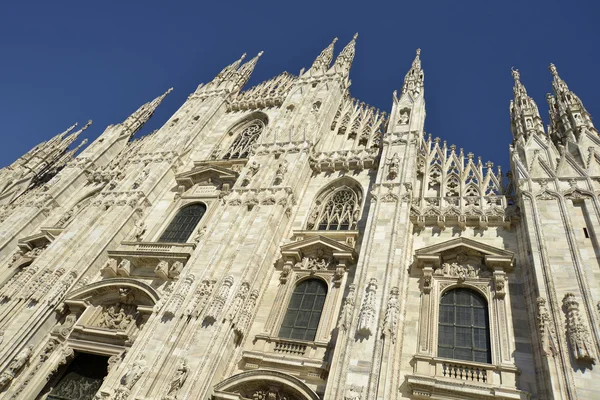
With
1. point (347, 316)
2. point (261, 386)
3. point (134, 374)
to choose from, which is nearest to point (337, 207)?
point (347, 316)

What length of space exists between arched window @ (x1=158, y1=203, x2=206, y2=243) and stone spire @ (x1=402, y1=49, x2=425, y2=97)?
1153 cm

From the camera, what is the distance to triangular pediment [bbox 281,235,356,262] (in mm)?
13938

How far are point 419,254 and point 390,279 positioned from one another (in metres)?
1.86

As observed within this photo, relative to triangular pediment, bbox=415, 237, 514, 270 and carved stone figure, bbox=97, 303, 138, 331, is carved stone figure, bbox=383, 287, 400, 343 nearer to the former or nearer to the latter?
triangular pediment, bbox=415, 237, 514, 270

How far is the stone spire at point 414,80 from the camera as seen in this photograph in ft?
66.1

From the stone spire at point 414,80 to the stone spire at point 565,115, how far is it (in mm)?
6144

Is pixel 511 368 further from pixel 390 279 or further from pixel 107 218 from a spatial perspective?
pixel 107 218

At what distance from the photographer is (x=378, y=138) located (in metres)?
19.8

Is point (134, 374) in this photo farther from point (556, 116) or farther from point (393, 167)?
point (556, 116)

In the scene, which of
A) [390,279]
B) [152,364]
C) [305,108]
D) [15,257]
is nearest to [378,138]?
[305,108]

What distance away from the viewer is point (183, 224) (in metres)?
18.4

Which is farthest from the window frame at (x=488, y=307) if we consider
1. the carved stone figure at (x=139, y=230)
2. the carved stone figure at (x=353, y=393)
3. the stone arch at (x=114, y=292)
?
the carved stone figure at (x=139, y=230)

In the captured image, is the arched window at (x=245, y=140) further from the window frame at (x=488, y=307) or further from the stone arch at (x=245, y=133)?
the window frame at (x=488, y=307)

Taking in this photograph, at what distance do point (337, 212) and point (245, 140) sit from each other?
9.07 m
